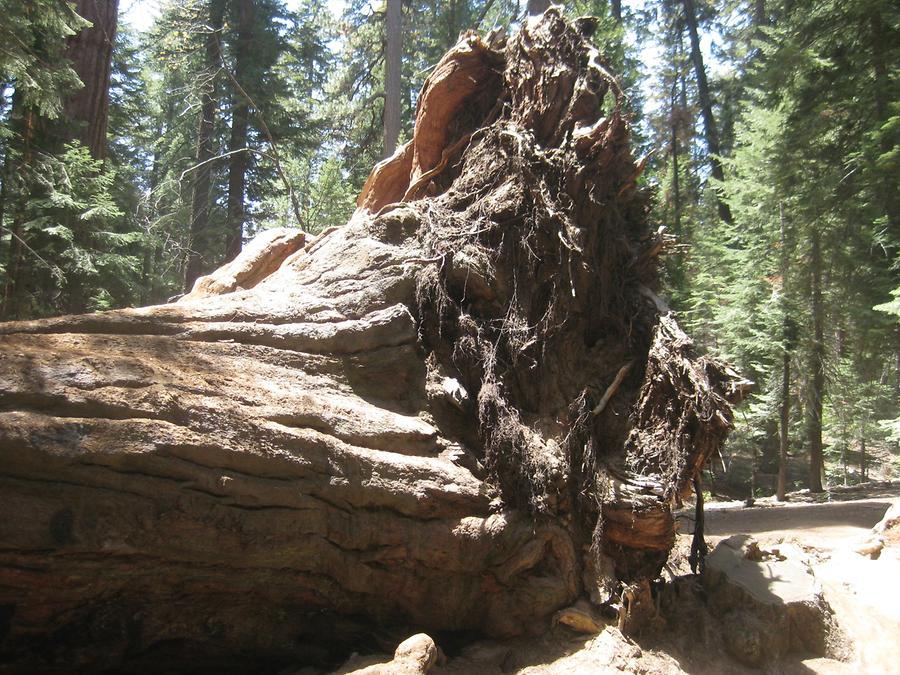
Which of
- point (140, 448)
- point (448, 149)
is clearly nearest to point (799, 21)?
point (448, 149)

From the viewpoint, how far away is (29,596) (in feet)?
11.4

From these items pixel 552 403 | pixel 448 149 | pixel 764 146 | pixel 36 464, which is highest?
pixel 764 146

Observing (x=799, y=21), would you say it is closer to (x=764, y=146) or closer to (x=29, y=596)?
(x=764, y=146)

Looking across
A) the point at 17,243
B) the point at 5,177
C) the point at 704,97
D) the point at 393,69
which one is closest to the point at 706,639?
the point at 17,243

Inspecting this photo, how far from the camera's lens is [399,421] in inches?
200

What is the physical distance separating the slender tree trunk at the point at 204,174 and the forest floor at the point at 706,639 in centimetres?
1335

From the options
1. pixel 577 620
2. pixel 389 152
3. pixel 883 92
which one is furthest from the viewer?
pixel 389 152

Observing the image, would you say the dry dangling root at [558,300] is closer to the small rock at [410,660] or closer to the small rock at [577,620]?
the small rock at [577,620]

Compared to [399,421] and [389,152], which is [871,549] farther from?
[389,152]

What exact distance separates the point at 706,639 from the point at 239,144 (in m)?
16.9

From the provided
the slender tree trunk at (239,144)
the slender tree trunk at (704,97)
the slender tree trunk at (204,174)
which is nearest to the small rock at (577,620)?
the slender tree trunk at (204,174)

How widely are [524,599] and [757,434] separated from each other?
547 inches

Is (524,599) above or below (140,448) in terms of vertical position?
below

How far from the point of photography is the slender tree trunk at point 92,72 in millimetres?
10461
